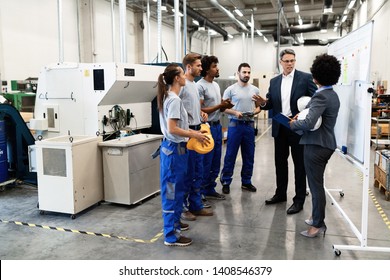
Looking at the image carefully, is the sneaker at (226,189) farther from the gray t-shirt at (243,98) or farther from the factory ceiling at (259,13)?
the factory ceiling at (259,13)

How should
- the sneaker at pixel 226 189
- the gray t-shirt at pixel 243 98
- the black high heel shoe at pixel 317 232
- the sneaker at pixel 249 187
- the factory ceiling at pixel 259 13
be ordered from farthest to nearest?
1. the factory ceiling at pixel 259 13
2. the sneaker at pixel 249 187
3. the sneaker at pixel 226 189
4. the gray t-shirt at pixel 243 98
5. the black high heel shoe at pixel 317 232

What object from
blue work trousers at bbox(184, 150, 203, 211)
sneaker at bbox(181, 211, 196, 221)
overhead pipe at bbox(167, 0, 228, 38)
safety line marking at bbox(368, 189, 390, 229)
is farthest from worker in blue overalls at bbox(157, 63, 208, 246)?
overhead pipe at bbox(167, 0, 228, 38)

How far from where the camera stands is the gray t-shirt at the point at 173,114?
257cm

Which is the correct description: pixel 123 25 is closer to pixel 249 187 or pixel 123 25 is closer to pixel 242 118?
pixel 242 118

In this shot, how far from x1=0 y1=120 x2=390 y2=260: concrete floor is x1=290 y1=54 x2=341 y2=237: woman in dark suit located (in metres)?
0.37

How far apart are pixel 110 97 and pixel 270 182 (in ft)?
7.77

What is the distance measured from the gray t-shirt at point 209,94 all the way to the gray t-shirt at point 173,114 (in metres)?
1.08

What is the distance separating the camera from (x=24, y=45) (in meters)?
7.32

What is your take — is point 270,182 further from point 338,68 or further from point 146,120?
point 338,68

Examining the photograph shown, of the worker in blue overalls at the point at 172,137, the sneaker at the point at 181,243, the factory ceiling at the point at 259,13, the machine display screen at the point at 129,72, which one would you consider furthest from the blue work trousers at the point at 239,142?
the factory ceiling at the point at 259,13

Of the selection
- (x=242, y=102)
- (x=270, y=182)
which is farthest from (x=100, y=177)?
(x=270, y=182)

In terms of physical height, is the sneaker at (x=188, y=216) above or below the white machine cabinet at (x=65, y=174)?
below

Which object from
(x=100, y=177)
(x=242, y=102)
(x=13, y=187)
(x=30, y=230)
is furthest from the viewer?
(x=13, y=187)

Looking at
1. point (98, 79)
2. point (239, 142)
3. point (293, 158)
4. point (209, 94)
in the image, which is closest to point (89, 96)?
point (98, 79)
